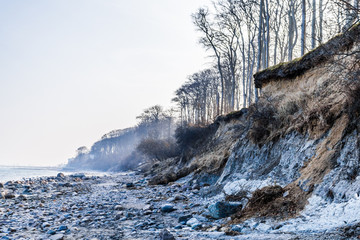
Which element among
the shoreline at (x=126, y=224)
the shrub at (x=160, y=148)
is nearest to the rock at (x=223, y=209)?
the shoreline at (x=126, y=224)

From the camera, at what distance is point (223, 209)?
6.26m

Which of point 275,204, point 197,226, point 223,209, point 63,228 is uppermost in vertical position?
point 275,204

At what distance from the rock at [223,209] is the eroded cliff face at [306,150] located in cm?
41

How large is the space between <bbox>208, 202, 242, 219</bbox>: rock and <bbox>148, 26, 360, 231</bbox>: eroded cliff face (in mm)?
413

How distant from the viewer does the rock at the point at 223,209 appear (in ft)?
20.4

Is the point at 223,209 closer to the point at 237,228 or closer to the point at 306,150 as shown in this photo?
the point at 237,228

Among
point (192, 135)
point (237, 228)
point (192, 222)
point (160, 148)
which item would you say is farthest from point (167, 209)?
point (160, 148)

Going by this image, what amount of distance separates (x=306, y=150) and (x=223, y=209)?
263 centimetres

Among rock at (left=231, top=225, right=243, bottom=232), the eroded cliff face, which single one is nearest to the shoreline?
rock at (left=231, top=225, right=243, bottom=232)

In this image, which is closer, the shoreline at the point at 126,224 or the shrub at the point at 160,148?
the shoreline at the point at 126,224

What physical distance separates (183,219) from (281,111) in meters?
5.17

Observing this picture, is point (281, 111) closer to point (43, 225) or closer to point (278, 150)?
point (278, 150)

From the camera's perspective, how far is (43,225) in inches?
273

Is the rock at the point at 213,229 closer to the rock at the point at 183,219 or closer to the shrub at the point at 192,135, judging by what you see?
the rock at the point at 183,219
